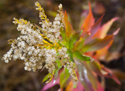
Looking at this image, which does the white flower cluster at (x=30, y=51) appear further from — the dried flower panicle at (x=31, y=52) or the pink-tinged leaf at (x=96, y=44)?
the pink-tinged leaf at (x=96, y=44)

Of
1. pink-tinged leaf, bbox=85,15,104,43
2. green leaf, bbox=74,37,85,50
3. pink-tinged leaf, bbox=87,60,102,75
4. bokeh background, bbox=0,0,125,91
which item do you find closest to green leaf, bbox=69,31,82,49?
green leaf, bbox=74,37,85,50

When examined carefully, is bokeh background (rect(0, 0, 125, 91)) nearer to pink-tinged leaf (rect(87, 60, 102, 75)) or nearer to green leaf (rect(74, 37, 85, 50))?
pink-tinged leaf (rect(87, 60, 102, 75))

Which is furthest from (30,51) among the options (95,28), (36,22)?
(36,22)

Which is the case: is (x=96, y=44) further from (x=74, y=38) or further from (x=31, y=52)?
(x=31, y=52)

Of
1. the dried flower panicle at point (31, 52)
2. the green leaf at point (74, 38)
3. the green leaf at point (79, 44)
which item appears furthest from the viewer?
the green leaf at point (79, 44)

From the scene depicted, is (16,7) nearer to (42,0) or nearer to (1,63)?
(42,0)

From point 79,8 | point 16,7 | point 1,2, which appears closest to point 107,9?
point 79,8

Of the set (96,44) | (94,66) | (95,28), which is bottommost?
(94,66)

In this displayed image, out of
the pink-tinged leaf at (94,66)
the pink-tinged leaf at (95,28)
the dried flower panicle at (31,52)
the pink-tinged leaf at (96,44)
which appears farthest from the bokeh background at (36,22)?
the dried flower panicle at (31,52)
